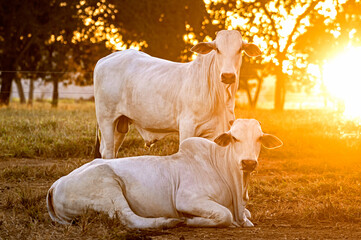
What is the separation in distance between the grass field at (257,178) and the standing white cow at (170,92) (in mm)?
1023

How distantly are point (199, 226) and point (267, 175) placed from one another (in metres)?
3.71

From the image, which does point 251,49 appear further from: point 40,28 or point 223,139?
point 40,28

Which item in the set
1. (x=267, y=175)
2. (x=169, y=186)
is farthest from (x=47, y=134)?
(x=169, y=186)

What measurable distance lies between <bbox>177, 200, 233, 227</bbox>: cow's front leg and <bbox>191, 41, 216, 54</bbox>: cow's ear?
6.76 feet

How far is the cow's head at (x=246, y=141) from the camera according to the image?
5.45 m

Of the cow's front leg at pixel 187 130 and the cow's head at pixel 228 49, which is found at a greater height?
the cow's head at pixel 228 49

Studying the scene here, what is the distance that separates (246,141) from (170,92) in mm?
2110

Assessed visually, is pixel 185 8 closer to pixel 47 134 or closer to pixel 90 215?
pixel 47 134

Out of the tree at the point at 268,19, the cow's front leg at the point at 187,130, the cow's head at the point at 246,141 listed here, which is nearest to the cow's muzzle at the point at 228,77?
the cow's front leg at the point at 187,130

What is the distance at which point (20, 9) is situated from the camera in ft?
68.1

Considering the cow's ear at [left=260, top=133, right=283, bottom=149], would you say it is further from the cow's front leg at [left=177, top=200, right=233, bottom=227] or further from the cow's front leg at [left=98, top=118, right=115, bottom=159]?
the cow's front leg at [left=98, top=118, right=115, bottom=159]

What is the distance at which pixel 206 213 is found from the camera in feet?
18.2

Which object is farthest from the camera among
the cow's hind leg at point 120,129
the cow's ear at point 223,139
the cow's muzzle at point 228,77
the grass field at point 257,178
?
the cow's hind leg at point 120,129

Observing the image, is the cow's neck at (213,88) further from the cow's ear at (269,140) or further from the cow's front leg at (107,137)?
the cow's front leg at (107,137)
